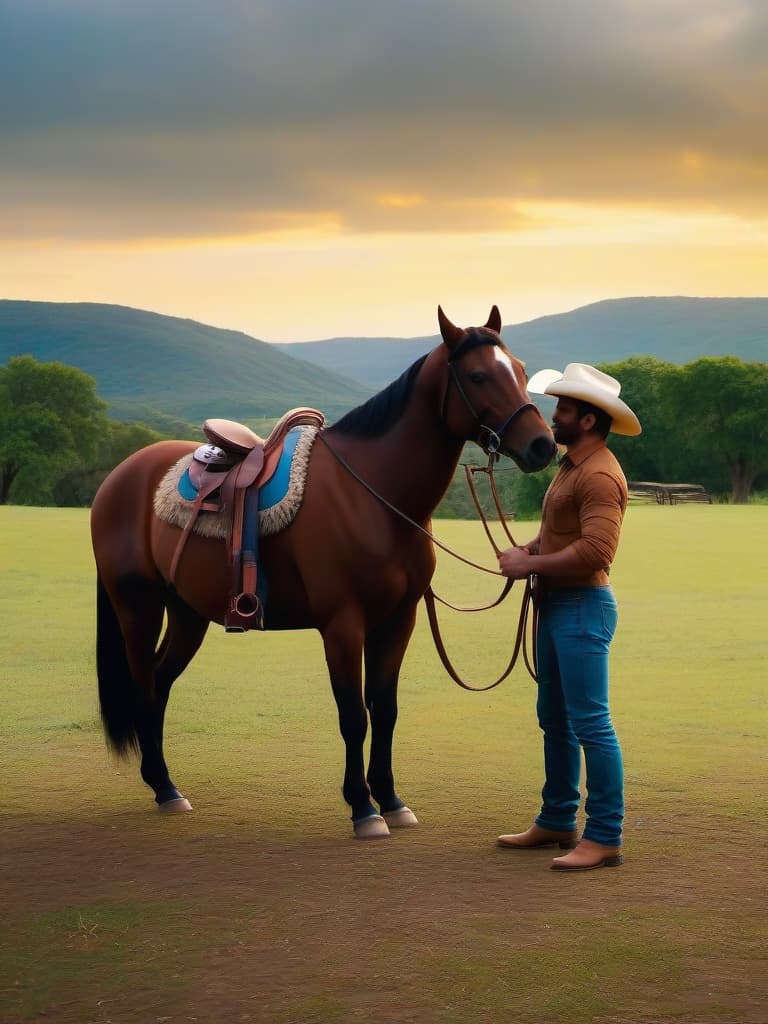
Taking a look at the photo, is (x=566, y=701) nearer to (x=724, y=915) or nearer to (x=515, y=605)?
(x=724, y=915)

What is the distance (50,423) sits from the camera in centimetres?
5834

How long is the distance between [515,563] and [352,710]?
1136mm

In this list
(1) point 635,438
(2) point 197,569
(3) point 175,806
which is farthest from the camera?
(1) point 635,438

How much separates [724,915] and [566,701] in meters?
1.00

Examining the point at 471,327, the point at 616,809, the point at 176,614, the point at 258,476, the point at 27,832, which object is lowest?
the point at 27,832

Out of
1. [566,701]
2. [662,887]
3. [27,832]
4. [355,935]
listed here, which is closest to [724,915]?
[662,887]

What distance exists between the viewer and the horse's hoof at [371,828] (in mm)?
5484

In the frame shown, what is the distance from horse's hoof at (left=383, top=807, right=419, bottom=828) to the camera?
571 centimetres

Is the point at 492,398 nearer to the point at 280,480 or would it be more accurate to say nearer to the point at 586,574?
the point at 586,574

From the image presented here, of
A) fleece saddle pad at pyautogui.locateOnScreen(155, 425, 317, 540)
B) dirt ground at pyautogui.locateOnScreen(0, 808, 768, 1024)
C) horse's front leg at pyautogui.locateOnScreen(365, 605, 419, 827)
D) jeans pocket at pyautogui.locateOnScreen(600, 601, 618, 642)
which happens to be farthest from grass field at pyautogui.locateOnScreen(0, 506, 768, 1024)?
fleece saddle pad at pyautogui.locateOnScreen(155, 425, 317, 540)

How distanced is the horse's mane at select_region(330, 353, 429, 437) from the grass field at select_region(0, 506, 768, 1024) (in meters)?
1.87

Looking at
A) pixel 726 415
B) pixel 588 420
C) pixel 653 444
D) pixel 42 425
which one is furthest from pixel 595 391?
pixel 42 425

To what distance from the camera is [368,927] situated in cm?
434

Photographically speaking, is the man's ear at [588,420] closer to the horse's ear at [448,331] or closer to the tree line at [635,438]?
the horse's ear at [448,331]
